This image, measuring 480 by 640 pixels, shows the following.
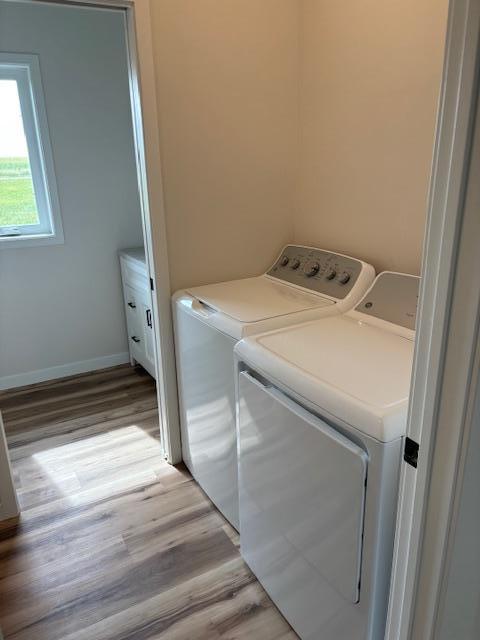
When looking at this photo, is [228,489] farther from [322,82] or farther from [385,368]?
[322,82]

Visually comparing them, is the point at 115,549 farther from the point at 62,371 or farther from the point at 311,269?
the point at 62,371

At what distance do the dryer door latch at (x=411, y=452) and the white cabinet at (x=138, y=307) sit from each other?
2.15m

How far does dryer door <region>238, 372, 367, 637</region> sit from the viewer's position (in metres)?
1.15

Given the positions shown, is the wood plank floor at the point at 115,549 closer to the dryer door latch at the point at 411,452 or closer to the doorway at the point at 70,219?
the doorway at the point at 70,219

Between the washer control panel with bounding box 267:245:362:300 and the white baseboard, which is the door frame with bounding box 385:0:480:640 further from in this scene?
the white baseboard

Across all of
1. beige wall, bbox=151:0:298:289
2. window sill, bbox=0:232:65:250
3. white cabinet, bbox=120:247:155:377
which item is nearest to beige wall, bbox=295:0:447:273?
beige wall, bbox=151:0:298:289

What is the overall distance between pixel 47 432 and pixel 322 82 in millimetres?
2305

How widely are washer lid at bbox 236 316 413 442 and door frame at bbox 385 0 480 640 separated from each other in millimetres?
213

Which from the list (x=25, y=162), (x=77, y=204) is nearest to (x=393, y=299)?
(x=77, y=204)

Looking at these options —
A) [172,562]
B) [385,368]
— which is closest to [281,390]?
[385,368]

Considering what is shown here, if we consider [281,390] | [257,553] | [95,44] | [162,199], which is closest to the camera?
[281,390]

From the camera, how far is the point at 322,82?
204 centimetres

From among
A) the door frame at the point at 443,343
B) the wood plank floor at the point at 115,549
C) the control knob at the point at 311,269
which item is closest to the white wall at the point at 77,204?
the wood plank floor at the point at 115,549

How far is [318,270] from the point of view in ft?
6.79
